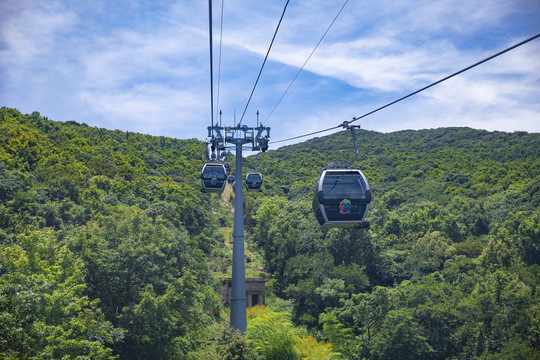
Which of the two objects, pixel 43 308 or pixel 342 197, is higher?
pixel 342 197

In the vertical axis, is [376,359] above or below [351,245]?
below

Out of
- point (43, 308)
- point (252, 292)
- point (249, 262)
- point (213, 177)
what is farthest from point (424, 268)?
point (43, 308)

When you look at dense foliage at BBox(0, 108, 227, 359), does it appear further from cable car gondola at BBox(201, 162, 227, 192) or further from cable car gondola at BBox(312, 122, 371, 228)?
cable car gondola at BBox(312, 122, 371, 228)

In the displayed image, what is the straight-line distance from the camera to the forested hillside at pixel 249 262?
768 inches

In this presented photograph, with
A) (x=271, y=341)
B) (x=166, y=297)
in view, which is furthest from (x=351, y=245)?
(x=166, y=297)

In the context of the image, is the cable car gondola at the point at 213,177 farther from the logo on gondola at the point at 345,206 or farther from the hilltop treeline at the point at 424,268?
the logo on gondola at the point at 345,206

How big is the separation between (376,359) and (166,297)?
15869mm

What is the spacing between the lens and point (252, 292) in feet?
141

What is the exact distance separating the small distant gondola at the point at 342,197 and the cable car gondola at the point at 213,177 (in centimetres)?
897

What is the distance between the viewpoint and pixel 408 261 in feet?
153

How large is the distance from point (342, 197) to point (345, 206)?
306 mm

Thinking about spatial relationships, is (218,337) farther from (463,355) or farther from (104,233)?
(463,355)

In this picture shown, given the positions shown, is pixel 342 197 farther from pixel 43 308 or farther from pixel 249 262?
pixel 249 262

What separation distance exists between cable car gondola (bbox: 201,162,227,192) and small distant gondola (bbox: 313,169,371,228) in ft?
29.4
